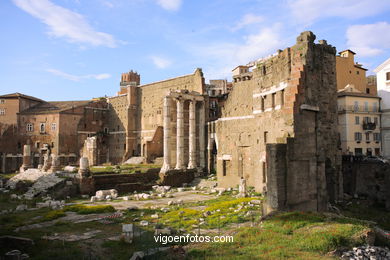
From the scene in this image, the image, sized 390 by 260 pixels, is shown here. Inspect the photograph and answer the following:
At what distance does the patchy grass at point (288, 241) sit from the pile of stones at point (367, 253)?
34 centimetres

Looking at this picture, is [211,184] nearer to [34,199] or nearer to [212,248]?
[34,199]

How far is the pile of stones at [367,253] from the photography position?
10.2 meters

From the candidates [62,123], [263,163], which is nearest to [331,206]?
[263,163]

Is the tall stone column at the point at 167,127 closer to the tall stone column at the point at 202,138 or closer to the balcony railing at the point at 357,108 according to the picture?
the tall stone column at the point at 202,138

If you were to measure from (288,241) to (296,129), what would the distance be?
25.5 feet

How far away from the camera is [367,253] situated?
10.4m

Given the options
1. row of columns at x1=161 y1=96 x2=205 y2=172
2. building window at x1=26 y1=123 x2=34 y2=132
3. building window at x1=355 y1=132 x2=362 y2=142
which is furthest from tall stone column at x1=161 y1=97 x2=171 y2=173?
building window at x1=26 y1=123 x2=34 y2=132

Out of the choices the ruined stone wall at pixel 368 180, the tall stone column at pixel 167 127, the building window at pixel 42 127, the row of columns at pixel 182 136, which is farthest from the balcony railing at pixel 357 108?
the building window at pixel 42 127

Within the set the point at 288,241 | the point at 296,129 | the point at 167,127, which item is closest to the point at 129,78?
the point at 167,127

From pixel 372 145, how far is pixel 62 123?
4688cm

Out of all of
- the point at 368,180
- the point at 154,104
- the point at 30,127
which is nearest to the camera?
the point at 368,180

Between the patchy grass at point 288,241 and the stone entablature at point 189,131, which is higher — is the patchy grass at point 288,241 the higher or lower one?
the lower one

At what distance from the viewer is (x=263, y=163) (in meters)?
25.3

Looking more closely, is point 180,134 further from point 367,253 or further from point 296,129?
point 367,253
